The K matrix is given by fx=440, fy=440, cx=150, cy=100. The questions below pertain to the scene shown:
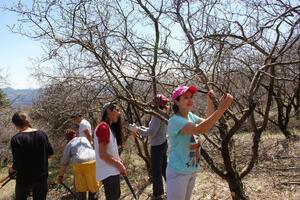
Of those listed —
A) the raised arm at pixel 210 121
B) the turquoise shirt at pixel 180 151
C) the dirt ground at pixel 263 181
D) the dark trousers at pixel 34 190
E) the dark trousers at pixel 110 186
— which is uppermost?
the raised arm at pixel 210 121

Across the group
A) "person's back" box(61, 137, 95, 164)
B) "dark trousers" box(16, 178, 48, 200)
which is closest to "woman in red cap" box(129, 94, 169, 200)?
"person's back" box(61, 137, 95, 164)

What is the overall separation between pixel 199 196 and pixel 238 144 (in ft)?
11.4

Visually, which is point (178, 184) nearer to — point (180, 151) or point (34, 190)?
point (180, 151)

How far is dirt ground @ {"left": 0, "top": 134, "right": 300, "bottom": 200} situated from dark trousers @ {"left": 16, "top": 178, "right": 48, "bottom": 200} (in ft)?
7.20

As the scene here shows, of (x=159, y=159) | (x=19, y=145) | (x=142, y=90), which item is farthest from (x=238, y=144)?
(x=19, y=145)

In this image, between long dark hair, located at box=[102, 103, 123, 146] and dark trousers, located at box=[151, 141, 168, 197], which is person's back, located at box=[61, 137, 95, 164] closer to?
dark trousers, located at box=[151, 141, 168, 197]

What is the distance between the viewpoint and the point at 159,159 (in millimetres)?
6301

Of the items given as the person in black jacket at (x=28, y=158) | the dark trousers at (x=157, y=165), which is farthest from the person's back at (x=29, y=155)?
the dark trousers at (x=157, y=165)

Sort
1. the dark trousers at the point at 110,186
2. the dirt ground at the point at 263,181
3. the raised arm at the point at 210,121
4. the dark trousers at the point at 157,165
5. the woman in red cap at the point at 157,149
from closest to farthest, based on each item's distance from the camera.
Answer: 1. the raised arm at the point at 210,121
2. the dark trousers at the point at 110,186
3. the dirt ground at the point at 263,181
4. the woman in red cap at the point at 157,149
5. the dark trousers at the point at 157,165

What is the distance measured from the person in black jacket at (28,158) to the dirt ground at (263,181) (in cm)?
229

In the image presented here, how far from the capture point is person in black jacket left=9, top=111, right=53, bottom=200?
5047mm

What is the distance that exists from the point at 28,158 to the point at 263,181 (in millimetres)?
3461

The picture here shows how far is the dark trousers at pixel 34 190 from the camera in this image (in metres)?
5.12

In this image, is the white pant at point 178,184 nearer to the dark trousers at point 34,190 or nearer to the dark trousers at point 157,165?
the dark trousers at point 34,190
